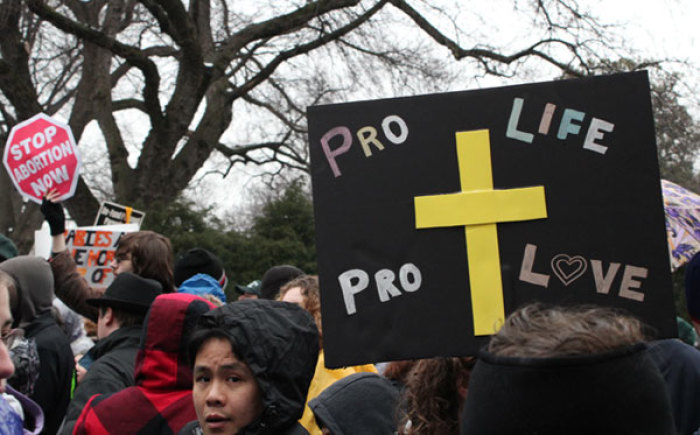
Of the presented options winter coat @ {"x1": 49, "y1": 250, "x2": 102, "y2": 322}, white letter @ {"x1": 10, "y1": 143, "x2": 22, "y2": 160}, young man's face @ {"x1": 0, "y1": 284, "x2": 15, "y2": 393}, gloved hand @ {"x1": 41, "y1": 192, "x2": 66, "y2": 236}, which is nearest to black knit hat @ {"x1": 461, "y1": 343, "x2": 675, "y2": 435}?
young man's face @ {"x1": 0, "y1": 284, "x2": 15, "y2": 393}

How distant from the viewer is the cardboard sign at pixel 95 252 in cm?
668

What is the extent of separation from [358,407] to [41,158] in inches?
168

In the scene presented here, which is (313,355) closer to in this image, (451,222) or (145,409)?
(145,409)

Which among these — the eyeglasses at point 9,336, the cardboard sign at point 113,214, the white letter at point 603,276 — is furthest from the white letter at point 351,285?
the cardboard sign at point 113,214

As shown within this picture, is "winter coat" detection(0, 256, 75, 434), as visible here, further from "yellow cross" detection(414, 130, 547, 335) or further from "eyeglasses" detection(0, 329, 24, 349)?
"yellow cross" detection(414, 130, 547, 335)

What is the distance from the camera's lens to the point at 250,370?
8.46 feet

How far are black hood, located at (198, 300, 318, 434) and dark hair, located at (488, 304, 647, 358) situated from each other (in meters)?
1.15

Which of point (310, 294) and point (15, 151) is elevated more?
point (15, 151)

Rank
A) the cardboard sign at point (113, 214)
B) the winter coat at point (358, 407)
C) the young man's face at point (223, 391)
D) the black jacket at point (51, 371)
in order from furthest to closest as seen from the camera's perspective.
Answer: the cardboard sign at point (113, 214)
the black jacket at point (51, 371)
the winter coat at point (358, 407)
the young man's face at point (223, 391)

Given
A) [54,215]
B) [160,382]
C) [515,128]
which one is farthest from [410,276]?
[54,215]

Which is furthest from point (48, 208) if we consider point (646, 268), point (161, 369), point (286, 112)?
point (286, 112)

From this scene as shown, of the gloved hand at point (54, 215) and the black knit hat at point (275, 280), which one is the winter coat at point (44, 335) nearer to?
the gloved hand at point (54, 215)

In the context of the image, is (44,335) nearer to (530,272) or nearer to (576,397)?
(530,272)

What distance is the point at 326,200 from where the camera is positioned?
6.44ft
